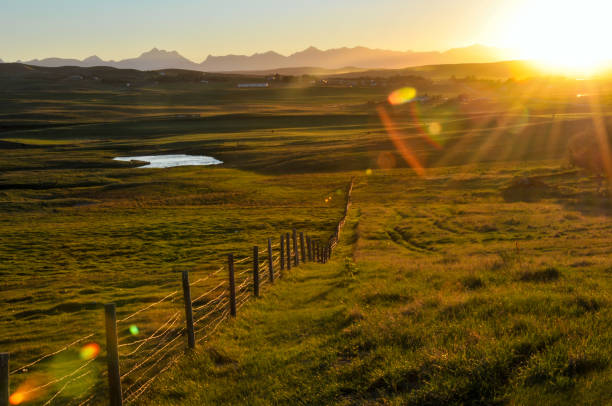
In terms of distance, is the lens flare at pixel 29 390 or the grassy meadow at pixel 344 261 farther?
the lens flare at pixel 29 390

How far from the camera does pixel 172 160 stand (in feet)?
364

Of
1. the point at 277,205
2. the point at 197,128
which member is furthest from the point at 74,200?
the point at 197,128

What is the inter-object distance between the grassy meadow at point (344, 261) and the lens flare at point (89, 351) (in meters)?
0.68

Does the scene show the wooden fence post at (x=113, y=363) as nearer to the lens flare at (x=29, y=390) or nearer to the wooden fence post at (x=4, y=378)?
the wooden fence post at (x=4, y=378)

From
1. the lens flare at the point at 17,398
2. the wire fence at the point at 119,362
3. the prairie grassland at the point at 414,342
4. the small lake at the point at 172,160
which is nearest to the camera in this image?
the prairie grassland at the point at 414,342

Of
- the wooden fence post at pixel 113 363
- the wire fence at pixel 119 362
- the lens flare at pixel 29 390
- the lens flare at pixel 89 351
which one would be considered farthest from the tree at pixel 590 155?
the wooden fence post at pixel 113 363

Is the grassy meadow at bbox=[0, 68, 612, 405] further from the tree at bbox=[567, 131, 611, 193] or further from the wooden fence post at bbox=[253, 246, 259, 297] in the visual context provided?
the tree at bbox=[567, 131, 611, 193]

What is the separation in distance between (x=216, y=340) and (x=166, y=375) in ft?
6.17

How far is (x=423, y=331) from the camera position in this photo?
31.2 feet

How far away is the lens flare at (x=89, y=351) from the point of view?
14995 millimetres

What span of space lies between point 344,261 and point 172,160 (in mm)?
90913

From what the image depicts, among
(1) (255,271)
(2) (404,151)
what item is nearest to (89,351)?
(1) (255,271)

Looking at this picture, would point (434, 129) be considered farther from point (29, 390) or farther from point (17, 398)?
point (17, 398)

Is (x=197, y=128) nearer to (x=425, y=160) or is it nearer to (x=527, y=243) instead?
(x=425, y=160)
